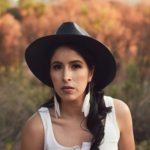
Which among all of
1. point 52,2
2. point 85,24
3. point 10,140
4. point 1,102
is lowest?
point 10,140

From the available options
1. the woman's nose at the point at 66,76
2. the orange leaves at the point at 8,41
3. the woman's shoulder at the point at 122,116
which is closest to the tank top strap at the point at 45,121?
the woman's nose at the point at 66,76

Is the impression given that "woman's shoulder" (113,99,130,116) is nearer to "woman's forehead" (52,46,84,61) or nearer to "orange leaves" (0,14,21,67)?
"woman's forehead" (52,46,84,61)

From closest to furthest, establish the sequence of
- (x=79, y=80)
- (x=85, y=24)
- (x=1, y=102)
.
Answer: (x=79, y=80) < (x=1, y=102) < (x=85, y=24)

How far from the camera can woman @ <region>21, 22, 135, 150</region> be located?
2791 millimetres

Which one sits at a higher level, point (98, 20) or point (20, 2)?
point (20, 2)

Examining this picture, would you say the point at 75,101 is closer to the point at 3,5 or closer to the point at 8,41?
the point at 8,41

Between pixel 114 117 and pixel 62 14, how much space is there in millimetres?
9341

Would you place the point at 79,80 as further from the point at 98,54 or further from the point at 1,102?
the point at 1,102

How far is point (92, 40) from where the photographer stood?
2830 millimetres

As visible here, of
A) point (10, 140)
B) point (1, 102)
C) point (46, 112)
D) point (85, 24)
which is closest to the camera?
point (46, 112)

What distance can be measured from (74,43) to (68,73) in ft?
0.67

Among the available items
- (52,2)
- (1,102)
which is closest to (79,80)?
(1,102)

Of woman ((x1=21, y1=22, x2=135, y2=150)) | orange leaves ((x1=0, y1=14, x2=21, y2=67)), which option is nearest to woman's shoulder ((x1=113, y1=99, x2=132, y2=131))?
woman ((x1=21, y1=22, x2=135, y2=150))

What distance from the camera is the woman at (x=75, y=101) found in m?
2.79
